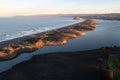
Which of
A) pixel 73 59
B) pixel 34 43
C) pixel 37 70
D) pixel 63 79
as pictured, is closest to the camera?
pixel 63 79

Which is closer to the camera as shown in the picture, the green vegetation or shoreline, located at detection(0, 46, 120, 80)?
the green vegetation

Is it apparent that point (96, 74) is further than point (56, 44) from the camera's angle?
No

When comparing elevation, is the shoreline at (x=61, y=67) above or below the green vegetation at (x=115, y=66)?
below

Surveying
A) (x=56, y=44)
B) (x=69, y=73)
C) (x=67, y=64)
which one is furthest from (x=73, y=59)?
(x=56, y=44)

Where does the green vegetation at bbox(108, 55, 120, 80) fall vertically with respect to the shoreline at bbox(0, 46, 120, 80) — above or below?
above

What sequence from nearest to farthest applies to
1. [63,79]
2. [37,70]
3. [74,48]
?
[63,79] → [37,70] → [74,48]

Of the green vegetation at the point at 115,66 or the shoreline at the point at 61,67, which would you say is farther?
the shoreline at the point at 61,67

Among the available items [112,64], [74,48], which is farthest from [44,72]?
[74,48]

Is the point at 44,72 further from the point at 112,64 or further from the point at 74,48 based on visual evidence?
the point at 74,48

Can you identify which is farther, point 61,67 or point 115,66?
point 61,67

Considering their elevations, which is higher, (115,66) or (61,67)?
(115,66)
